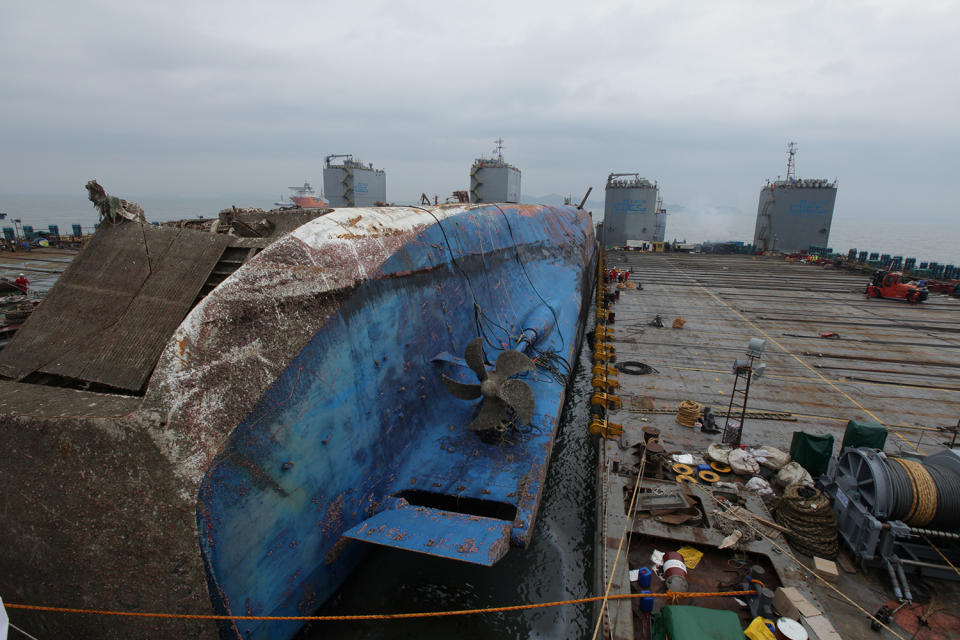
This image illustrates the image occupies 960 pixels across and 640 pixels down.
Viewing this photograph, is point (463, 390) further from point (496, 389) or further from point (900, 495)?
point (900, 495)

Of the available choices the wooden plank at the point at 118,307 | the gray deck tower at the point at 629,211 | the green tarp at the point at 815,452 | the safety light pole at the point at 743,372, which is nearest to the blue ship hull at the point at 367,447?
the wooden plank at the point at 118,307

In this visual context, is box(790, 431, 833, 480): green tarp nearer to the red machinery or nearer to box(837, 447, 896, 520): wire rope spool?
A: box(837, 447, 896, 520): wire rope spool

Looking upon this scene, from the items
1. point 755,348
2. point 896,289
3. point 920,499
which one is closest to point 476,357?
point 755,348

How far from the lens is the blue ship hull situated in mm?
5574

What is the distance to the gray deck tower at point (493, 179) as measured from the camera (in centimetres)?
5172

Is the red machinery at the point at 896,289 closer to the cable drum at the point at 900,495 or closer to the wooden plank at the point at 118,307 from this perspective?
the cable drum at the point at 900,495

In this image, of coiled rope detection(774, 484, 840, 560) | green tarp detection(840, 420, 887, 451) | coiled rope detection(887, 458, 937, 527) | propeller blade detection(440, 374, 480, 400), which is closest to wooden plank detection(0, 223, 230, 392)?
propeller blade detection(440, 374, 480, 400)

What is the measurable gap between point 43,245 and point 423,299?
198 feet

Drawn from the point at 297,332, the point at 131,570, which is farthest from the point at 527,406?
the point at 131,570

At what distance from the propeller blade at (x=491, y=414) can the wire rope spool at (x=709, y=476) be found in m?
5.76

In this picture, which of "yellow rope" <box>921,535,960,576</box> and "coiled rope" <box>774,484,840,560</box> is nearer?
"yellow rope" <box>921,535,960,576</box>

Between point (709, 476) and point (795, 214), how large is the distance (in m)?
58.0

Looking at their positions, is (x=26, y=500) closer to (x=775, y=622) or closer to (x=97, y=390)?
(x=97, y=390)

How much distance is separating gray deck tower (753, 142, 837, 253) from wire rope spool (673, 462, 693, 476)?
56.6 meters
